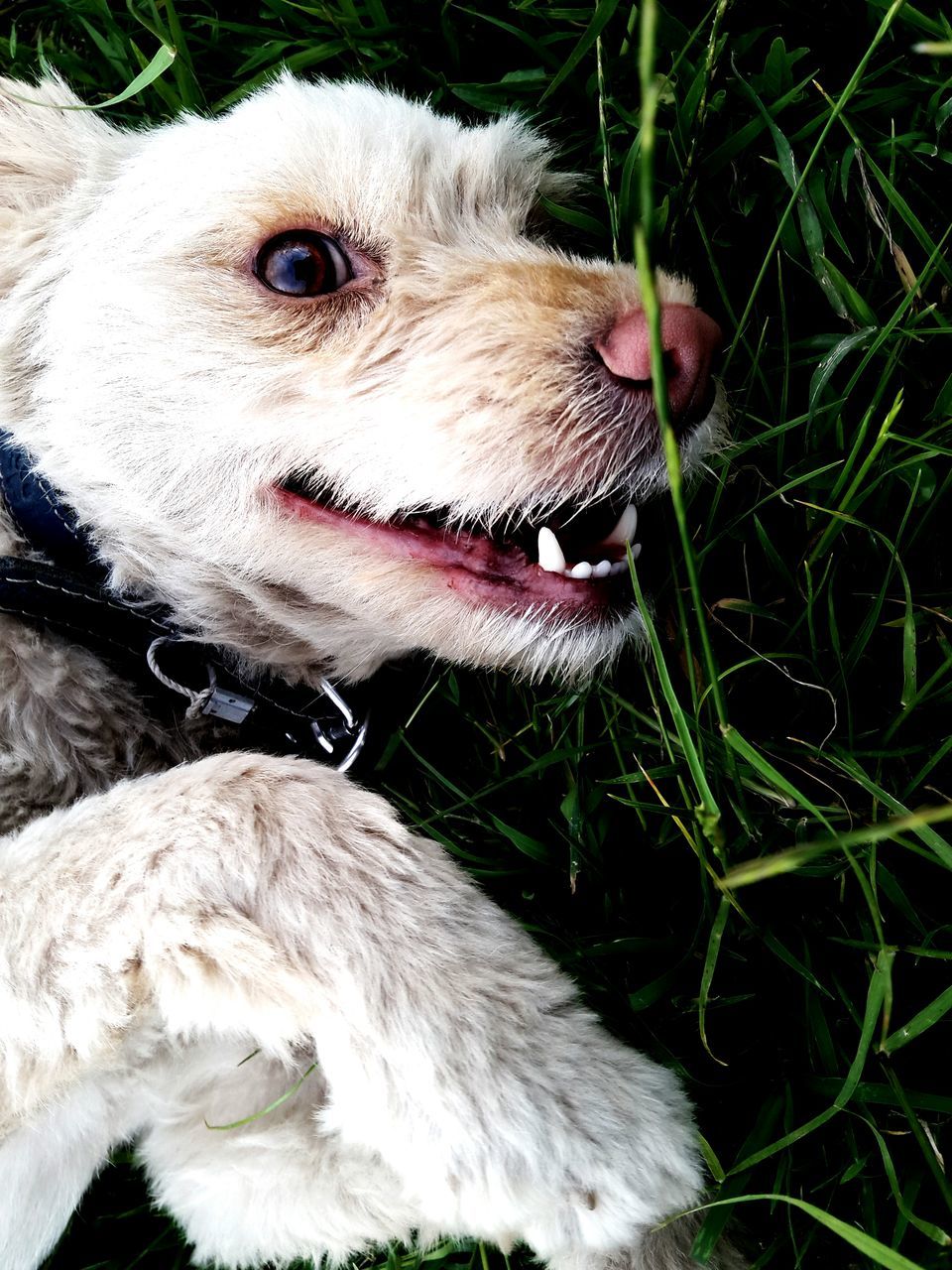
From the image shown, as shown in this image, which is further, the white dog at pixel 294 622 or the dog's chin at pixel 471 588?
the dog's chin at pixel 471 588

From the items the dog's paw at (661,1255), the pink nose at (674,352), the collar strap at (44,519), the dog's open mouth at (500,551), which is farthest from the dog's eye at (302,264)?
the dog's paw at (661,1255)

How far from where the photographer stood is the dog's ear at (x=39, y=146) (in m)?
2.81

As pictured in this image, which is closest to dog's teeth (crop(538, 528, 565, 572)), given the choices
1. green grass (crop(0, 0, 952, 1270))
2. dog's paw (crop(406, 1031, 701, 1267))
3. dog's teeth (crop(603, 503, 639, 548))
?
dog's teeth (crop(603, 503, 639, 548))

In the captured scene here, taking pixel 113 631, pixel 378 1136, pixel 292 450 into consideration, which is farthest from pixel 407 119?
pixel 378 1136

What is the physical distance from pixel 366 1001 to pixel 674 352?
1396 mm

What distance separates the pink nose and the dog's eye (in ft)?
2.32

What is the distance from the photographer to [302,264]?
91.4 inches

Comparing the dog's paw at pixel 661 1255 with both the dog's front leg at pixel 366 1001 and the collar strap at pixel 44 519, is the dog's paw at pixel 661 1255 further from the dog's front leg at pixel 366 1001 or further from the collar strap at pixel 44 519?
the collar strap at pixel 44 519

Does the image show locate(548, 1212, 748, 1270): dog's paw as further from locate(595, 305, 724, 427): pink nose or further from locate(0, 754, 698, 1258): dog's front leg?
locate(595, 305, 724, 427): pink nose

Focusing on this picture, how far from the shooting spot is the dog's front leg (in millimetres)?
1833

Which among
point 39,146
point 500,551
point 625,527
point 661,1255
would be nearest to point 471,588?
point 500,551

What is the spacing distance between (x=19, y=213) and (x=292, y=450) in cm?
132

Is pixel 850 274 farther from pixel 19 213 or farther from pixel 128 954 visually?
pixel 128 954

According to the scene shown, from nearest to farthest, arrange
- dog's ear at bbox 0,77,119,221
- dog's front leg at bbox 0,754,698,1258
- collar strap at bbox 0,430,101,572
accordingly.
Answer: dog's front leg at bbox 0,754,698,1258, collar strap at bbox 0,430,101,572, dog's ear at bbox 0,77,119,221
